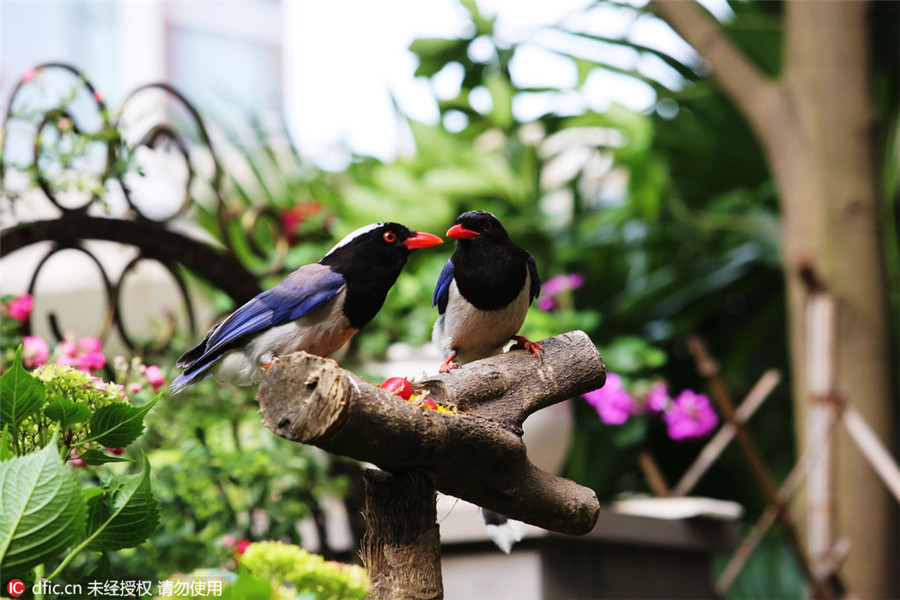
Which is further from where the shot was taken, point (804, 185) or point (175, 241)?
point (804, 185)

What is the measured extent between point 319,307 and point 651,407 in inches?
88.2

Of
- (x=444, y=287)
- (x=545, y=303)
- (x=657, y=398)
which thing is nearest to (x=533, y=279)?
(x=444, y=287)

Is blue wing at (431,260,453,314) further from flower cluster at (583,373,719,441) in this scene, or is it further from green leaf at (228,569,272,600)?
flower cluster at (583,373,719,441)

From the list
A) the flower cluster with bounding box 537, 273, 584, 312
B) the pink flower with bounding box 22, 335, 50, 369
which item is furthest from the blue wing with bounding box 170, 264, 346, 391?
the flower cluster with bounding box 537, 273, 584, 312

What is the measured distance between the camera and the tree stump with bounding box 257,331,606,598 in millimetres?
961

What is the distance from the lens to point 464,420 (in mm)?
1070

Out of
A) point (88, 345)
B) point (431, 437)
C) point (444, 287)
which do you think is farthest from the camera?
point (88, 345)

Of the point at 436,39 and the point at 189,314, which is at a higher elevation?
the point at 436,39

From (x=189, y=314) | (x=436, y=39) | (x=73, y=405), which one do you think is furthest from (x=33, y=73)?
(x=436, y=39)

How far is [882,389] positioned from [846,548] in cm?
53

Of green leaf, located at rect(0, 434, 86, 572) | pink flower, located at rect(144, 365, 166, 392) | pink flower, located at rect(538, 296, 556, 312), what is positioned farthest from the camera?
pink flower, located at rect(538, 296, 556, 312)

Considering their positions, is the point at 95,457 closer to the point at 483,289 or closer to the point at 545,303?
the point at 483,289

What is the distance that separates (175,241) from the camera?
2.23 metres

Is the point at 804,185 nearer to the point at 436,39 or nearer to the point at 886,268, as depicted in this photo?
the point at 886,268
